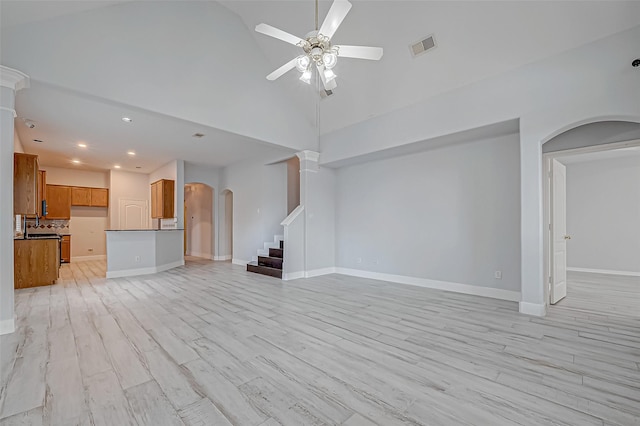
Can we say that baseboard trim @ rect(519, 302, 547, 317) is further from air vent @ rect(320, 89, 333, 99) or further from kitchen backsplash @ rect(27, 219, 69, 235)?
kitchen backsplash @ rect(27, 219, 69, 235)

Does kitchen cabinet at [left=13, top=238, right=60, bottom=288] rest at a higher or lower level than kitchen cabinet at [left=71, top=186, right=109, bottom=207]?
lower

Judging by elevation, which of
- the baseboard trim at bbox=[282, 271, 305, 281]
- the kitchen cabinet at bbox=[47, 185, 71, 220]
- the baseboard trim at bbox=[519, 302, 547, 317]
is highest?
the kitchen cabinet at bbox=[47, 185, 71, 220]

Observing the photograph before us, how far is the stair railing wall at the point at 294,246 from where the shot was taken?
5.72 meters

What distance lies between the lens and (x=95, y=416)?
1648mm

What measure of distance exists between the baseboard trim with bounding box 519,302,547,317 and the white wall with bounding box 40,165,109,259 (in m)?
10.4

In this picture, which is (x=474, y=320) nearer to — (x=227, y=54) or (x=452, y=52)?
(x=452, y=52)

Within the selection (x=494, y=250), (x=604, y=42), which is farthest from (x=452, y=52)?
(x=494, y=250)

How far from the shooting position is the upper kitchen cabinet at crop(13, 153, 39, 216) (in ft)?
15.9

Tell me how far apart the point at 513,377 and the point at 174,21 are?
559cm

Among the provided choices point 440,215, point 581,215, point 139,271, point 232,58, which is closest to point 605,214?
point 581,215

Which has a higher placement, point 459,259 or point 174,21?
point 174,21

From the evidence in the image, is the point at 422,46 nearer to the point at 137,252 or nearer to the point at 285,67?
the point at 285,67

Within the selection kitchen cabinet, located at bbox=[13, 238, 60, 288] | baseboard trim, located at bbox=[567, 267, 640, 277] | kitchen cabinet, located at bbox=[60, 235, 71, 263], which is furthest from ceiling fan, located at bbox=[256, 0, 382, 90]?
kitchen cabinet, located at bbox=[60, 235, 71, 263]

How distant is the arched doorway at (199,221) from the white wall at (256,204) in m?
1.53
